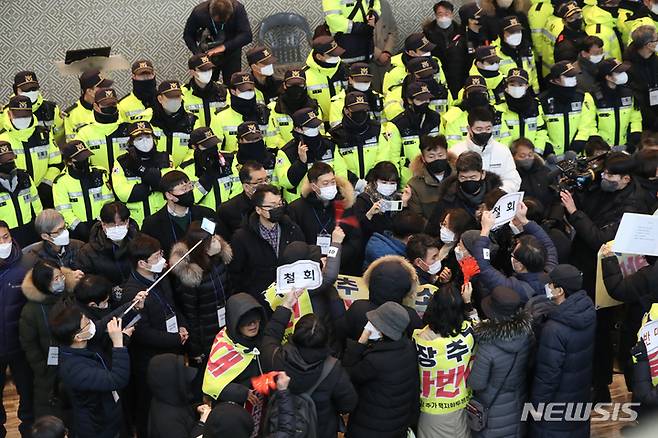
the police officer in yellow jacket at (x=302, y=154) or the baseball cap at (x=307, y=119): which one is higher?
the baseball cap at (x=307, y=119)

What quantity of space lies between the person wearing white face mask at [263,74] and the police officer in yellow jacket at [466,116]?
5.58 feet

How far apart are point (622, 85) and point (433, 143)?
8.02 ft

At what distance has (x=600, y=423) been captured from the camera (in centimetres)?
609

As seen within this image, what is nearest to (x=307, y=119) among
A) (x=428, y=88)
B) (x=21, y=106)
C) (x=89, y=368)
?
(x=428, y=88)

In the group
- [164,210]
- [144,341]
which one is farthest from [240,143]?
[144,341]

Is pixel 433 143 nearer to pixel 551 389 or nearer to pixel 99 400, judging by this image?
pixel 551 389

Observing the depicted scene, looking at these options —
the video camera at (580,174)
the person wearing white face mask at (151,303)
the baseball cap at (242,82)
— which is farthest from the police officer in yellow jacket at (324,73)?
the person wearing white face mask at (151,303)

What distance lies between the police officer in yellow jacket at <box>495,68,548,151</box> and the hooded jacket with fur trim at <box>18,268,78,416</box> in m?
3.94

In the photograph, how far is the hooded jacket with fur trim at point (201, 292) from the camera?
563 cm

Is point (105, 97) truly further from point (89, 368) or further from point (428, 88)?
point (89, 368)

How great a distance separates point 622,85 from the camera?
8.42 m

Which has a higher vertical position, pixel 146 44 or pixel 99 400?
pixel 146 44

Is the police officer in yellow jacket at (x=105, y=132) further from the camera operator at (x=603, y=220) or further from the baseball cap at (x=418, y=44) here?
the camera operator at (x=603, y=220)

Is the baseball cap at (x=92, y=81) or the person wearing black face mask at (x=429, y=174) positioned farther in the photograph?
the baseball cap at (x=92, y=81)
